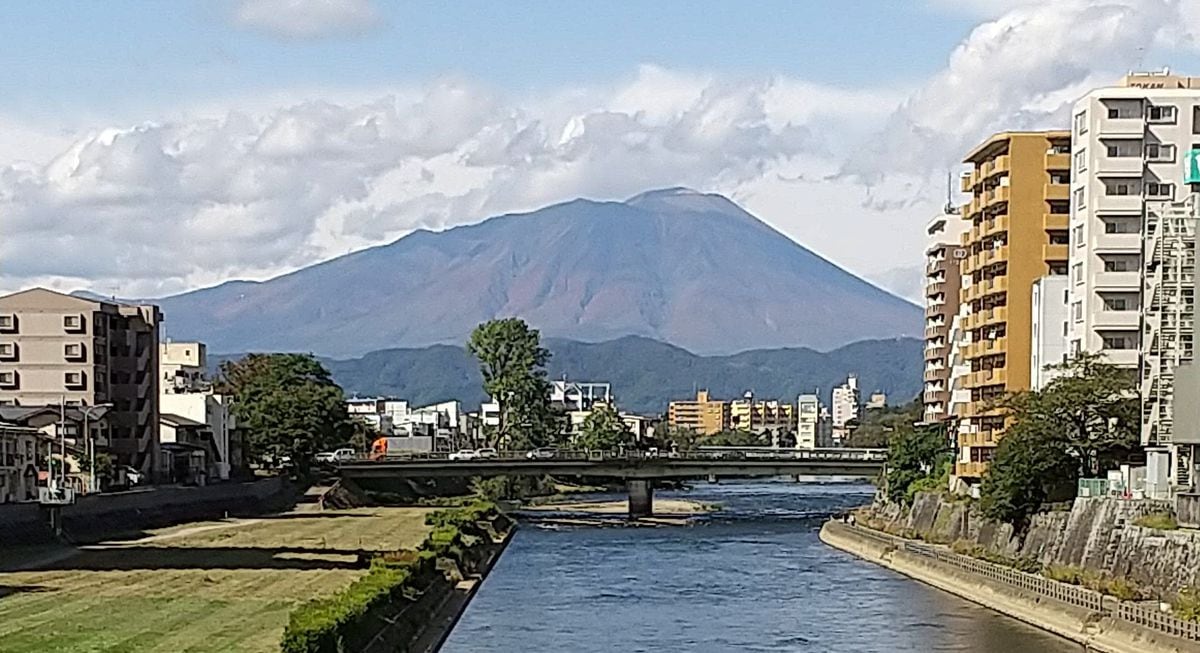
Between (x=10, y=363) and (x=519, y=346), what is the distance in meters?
36.8

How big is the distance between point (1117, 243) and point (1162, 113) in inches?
165

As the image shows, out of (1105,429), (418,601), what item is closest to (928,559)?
(1105,429)

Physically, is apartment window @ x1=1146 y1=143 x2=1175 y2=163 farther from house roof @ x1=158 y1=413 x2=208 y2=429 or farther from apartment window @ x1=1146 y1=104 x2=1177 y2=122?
house roof @ x1=158 y1=413 x2=208 y2=429

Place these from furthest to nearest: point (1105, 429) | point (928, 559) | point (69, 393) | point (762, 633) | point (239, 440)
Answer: point (239, 440), point (69, 393), point (928, 559), point (1105, 429), point (762, 633)

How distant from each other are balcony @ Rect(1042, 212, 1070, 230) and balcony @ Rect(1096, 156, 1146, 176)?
466 cm

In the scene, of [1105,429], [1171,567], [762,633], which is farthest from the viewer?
[1105,429]

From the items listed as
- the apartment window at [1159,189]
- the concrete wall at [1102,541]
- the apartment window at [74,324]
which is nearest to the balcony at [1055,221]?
the apartment window at [1159,189]

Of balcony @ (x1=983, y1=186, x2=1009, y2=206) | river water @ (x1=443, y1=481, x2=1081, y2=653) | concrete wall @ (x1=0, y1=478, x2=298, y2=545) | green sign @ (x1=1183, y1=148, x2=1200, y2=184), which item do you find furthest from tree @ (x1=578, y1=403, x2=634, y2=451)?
green sign @ (x1=1183, y1=148, x2=1200, y2=184)

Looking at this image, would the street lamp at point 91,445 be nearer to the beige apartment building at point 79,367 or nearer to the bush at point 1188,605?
the beige apartment building at point 79,367

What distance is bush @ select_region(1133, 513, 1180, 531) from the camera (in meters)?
35.1

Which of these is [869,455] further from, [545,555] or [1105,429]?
[1105,429]

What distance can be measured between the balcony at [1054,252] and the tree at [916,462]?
35.6ft

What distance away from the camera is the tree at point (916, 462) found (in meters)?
64.7

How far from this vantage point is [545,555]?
58.5 meters
